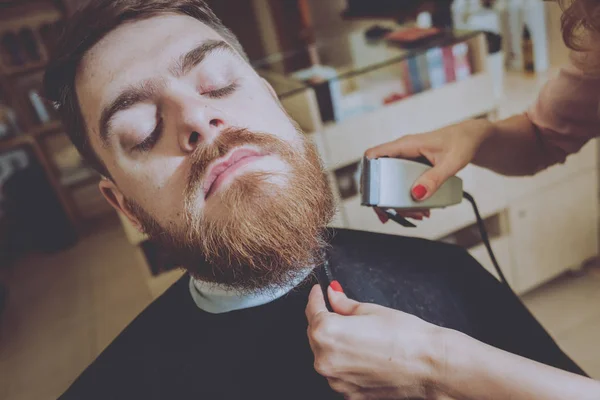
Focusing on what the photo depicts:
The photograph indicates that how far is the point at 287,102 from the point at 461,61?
68 centimetres

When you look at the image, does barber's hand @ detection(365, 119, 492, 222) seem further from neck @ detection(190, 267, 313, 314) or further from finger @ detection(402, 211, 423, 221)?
neck @ detection(190, 267, 313, 314)

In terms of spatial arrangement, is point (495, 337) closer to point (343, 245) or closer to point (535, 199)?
point (343, 245)

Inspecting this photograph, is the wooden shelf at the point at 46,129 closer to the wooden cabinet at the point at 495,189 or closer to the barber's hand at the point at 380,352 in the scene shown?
the wooden cabinet at the point at 495,189

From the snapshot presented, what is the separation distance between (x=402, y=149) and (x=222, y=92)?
0.40 m

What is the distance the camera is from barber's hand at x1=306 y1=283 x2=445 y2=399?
603 millimetres

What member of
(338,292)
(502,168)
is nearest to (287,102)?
(502,168)

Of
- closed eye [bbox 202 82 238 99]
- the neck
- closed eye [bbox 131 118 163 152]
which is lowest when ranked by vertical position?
the neck

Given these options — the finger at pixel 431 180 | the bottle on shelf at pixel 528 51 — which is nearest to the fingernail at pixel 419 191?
the finger at pixel 431 180

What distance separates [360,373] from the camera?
620 millimetres

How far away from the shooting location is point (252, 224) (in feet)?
2.42

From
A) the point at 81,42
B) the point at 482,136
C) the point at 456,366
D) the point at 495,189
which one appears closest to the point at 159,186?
the point at 81,42

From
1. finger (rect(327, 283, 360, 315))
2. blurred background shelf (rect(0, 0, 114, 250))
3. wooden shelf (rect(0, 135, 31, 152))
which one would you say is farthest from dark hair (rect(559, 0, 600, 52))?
wooden shelf (rect(0, 135, 31, 152))

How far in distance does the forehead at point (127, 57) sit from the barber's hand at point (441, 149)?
0.44 meters

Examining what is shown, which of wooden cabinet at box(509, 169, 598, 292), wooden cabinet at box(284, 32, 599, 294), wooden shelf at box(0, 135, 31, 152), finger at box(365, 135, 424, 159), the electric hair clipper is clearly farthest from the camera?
wooden shelf at box(0, 135, 31, 152)
